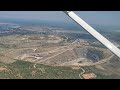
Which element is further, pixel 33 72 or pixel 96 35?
pixel 33 72

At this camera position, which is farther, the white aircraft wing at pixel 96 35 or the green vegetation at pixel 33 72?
the green vegetation at pixel 33 72

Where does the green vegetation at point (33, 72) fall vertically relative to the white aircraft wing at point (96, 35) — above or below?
below

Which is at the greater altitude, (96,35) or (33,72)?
(96,35)

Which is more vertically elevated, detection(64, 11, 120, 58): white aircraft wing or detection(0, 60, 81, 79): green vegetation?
detection(64, 11, 120, 58): white aircraft wing

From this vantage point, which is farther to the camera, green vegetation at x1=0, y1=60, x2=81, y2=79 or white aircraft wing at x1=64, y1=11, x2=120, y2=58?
green vegetation at x1=0, y1=60, x2=81, y2=79
